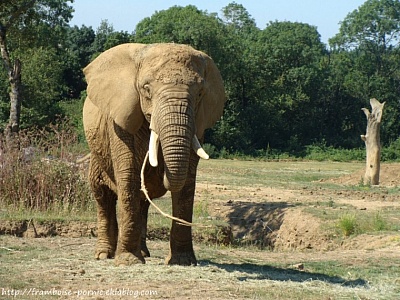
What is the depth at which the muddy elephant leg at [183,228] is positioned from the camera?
10.4 meters

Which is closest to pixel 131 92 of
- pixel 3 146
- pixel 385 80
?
pixel 3 146

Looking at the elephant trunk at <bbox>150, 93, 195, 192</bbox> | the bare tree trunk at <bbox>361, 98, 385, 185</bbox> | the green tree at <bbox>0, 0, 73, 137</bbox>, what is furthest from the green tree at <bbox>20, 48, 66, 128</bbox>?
the elephant trunk at <bbox>150, 93, 195, 192</bbox>

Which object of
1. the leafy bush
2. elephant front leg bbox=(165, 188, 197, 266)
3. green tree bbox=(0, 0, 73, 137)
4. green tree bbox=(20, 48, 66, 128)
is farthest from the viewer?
green tree bbox=(20, 48, 66, 128)

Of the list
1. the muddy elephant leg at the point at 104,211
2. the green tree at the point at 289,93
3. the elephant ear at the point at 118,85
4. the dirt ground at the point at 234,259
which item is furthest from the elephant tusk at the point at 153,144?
the green tree at the point at 289,93

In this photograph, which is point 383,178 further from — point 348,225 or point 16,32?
point 348,225

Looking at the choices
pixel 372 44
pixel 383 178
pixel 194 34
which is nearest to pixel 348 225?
pixel 383 178

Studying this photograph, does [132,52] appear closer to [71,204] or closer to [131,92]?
[131,92]

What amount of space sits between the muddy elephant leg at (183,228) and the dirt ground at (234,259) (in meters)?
0.37

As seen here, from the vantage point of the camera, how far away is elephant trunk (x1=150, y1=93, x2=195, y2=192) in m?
9.23

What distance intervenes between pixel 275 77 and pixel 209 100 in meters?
47.4

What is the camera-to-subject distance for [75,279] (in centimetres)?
942

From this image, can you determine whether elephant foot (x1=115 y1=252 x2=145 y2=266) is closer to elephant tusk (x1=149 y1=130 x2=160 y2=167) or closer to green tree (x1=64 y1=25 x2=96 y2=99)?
elephant tusk (x1=149 y1=130 x2=160 y2=167)

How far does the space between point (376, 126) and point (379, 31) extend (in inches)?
1662

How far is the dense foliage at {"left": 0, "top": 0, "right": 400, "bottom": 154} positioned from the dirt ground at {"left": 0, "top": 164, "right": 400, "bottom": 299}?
2632cm
